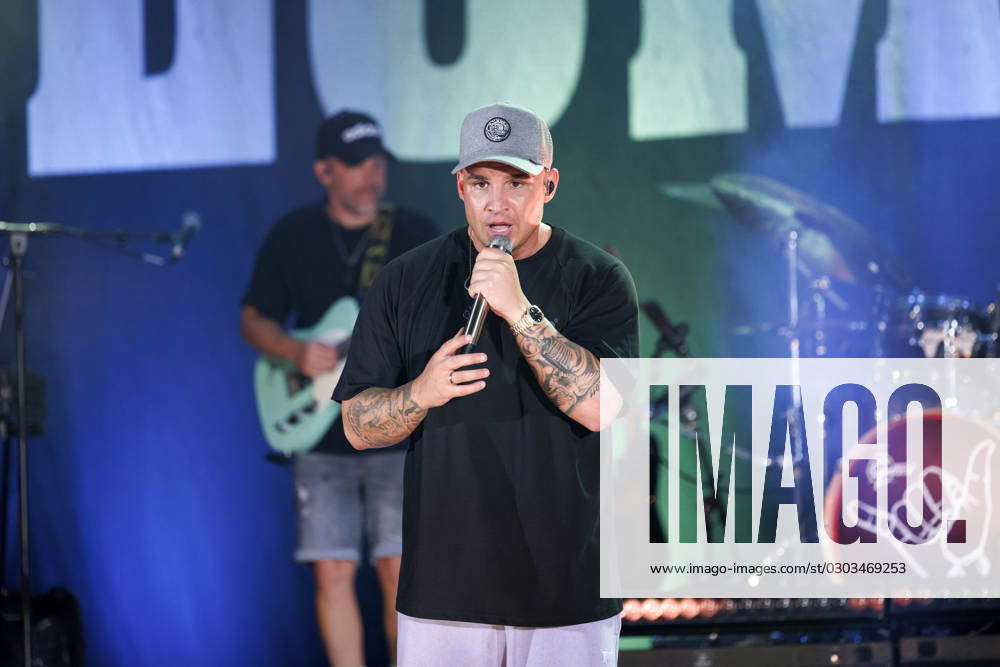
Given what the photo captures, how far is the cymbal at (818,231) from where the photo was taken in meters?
4.21

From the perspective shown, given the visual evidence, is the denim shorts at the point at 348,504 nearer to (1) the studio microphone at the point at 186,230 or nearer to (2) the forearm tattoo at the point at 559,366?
(1) the studio microphone at the point at 186,230

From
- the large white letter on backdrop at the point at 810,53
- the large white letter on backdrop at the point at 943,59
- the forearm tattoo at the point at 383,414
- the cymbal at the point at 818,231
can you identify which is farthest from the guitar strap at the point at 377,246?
the forearm tattoo at the point at 383,414

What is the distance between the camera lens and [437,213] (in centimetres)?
455

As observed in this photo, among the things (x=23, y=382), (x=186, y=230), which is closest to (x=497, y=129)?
(x=23, y=382)

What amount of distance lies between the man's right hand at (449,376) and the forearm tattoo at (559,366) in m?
0.10

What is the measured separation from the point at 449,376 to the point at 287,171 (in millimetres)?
2877

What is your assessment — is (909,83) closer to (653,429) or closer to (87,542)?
(653,429)

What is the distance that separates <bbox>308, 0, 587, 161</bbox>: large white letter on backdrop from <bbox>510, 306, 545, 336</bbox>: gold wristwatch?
8.41 ft

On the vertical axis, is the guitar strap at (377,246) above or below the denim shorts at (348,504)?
above

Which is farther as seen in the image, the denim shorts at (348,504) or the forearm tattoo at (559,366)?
the denim shorts at (348,504)

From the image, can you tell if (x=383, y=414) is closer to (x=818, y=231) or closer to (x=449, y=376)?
(x=449, y=376)

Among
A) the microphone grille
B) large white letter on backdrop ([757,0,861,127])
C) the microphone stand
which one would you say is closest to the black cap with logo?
the microphone stand

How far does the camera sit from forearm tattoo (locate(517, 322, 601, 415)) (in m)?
2.01

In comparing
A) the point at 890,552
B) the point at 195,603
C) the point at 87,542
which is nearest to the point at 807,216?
the point at 890,552
